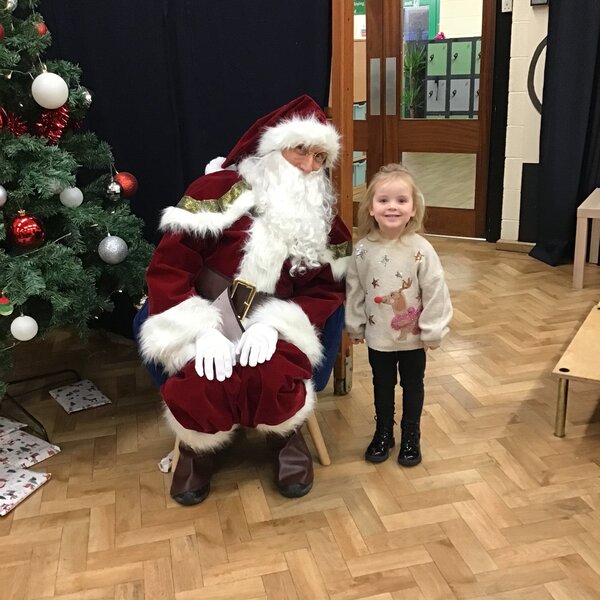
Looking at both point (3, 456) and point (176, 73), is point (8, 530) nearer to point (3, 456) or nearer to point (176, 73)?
point (3, 456)

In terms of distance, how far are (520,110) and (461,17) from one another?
0.72 m

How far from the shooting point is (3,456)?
2.22m

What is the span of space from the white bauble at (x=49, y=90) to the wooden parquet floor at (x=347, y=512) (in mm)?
1131

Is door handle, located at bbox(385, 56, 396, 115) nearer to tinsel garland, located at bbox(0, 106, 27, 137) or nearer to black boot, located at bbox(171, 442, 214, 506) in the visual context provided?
tinsel garland, located at bbox(0, 106, 27, 137)

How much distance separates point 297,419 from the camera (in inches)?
74.7

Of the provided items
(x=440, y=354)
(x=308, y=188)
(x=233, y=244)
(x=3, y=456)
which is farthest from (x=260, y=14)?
(x=3, y=456)

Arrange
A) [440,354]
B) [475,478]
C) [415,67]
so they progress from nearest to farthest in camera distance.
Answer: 1. [475,478]
2. [440,354]
3. [415,67]

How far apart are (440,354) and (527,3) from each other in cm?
238

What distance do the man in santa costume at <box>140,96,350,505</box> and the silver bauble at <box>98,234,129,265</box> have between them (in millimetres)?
482

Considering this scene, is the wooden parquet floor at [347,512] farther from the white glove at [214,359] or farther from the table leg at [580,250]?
the table leg at [580,250]

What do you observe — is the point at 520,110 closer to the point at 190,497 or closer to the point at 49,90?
the point at 49,90


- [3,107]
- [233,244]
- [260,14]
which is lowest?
[233,244]

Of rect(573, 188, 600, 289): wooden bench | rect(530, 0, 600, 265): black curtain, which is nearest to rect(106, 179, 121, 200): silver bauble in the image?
rect(573, 188, 600, 289): wooden bench

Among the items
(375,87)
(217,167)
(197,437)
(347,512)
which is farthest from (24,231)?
(375,87)
